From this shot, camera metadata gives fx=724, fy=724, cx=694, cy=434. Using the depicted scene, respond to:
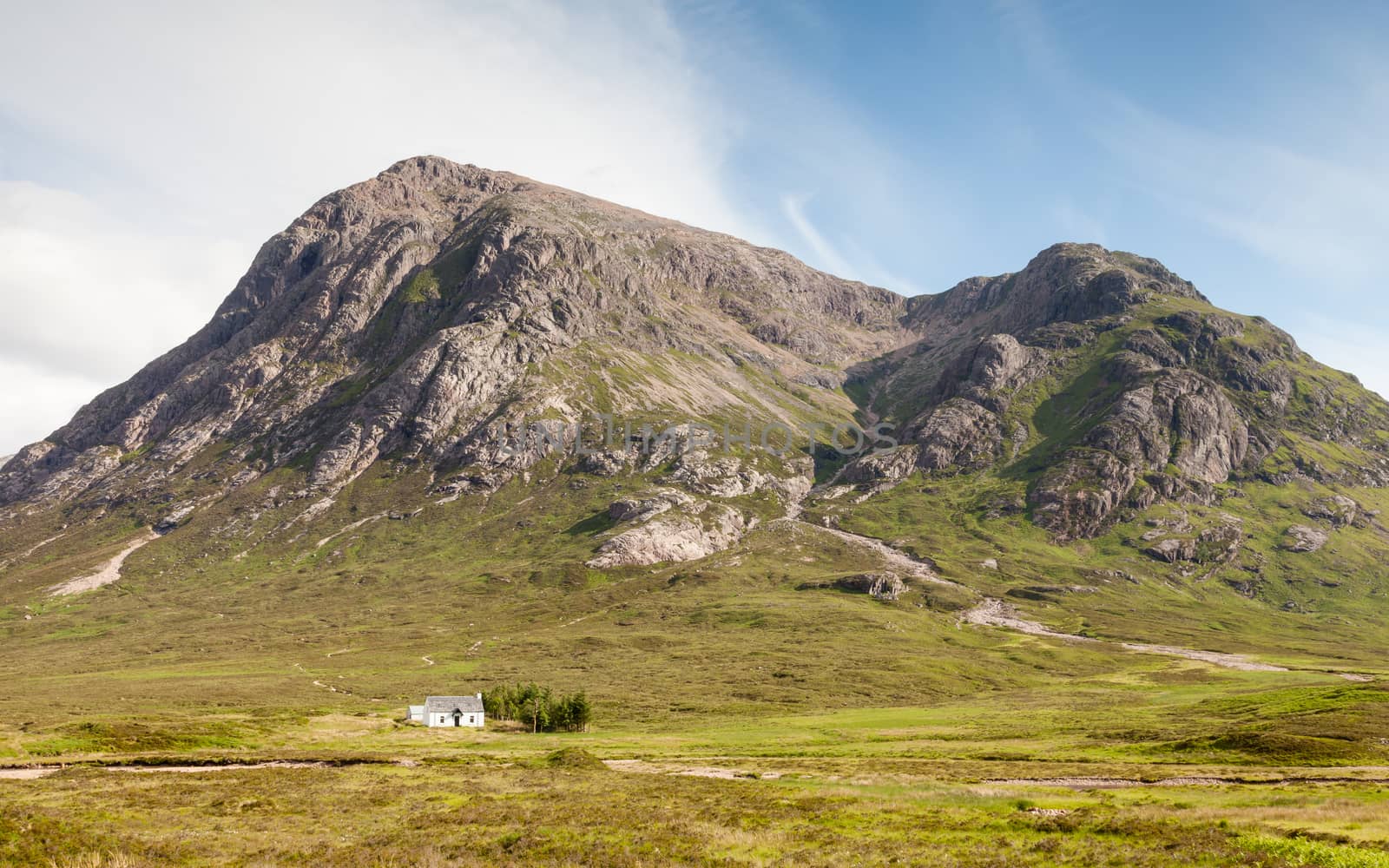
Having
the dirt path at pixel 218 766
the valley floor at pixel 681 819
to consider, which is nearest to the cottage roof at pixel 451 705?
the dirt path at pixel 218 766

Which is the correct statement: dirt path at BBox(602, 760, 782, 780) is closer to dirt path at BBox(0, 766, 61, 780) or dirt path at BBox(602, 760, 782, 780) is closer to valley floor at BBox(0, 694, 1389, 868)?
valley floor at BBox(0, 694, 1389, 868)

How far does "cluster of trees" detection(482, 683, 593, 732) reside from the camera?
118m

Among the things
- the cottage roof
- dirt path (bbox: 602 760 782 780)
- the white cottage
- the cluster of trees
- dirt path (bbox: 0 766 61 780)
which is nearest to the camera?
dirt path (bbox: 0 766 61 780)

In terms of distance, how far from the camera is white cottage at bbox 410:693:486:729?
117312 mm

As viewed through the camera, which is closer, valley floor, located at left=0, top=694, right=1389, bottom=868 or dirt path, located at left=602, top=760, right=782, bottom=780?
valley floor, located at left=0, top=694, right=1389, bottom=868

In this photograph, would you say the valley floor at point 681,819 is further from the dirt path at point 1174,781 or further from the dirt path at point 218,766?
the dirt path at point 218,766

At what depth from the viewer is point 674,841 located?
1447 inches

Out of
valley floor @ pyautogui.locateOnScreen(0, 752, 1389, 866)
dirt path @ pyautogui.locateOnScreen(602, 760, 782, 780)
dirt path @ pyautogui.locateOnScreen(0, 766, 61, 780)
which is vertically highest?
valley floor @ pyautogui.locateOnScreen(0, 752, 1389, 866)

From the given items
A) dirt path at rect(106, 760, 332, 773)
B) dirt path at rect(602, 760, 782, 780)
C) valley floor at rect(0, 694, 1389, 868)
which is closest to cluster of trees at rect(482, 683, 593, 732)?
valley floor at rect(0, 694, 1389, 868)

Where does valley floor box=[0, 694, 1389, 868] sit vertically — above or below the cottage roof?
above

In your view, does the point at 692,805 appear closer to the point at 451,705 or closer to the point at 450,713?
the point at 450,713

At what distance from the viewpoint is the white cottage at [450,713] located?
4619 inches

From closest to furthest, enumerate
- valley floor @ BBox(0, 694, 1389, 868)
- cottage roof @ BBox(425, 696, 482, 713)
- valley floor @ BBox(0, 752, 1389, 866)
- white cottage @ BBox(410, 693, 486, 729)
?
valley floor @ BBox(0, 752, 1389, 866)
valley floor @ BBox(0, 694, 1389, 868)
white cottage @ BBox(410, 693, 486, 729)
cottage roof @ BBox(425, 696, 482, 713)

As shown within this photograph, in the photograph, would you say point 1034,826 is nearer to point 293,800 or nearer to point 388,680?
point 293,800
